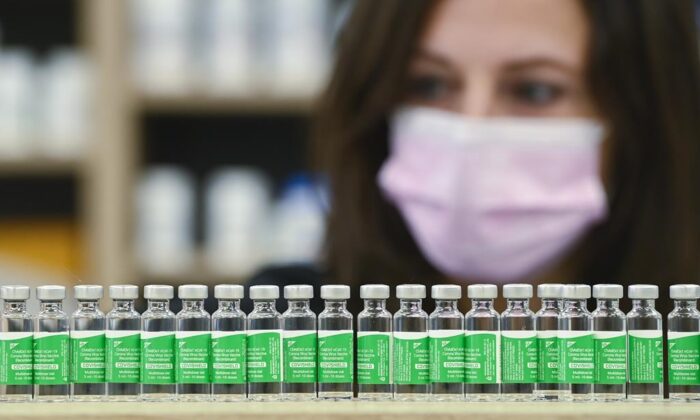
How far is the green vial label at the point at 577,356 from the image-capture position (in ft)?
4.51

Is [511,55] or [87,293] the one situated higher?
[511,55]

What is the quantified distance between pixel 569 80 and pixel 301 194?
0.91 metres

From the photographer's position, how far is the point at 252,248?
2.78 metres

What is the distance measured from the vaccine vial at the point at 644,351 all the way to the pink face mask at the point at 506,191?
73 cm

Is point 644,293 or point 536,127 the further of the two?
point 536,127

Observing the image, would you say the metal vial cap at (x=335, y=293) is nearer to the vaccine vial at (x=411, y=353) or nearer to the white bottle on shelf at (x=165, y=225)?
the vaccine vial at (x=411, y=353)

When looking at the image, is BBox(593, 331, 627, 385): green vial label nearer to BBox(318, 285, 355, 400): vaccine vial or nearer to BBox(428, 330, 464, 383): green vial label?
BBox(428, 330, 464, 383): green vial label

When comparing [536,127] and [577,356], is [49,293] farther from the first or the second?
[536,127]

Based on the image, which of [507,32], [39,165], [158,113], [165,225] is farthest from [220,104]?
[507,32]

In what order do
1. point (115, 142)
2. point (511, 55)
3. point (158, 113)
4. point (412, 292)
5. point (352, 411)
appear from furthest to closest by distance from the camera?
point (158, 113) → point (115, 142) → point (511, 55) → point (412, 292) → point (352, 411)

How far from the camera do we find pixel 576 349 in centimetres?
138

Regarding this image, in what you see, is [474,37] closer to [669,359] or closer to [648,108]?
[648,108]

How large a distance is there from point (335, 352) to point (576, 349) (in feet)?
0.98

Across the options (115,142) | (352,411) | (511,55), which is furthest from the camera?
(115,142)
